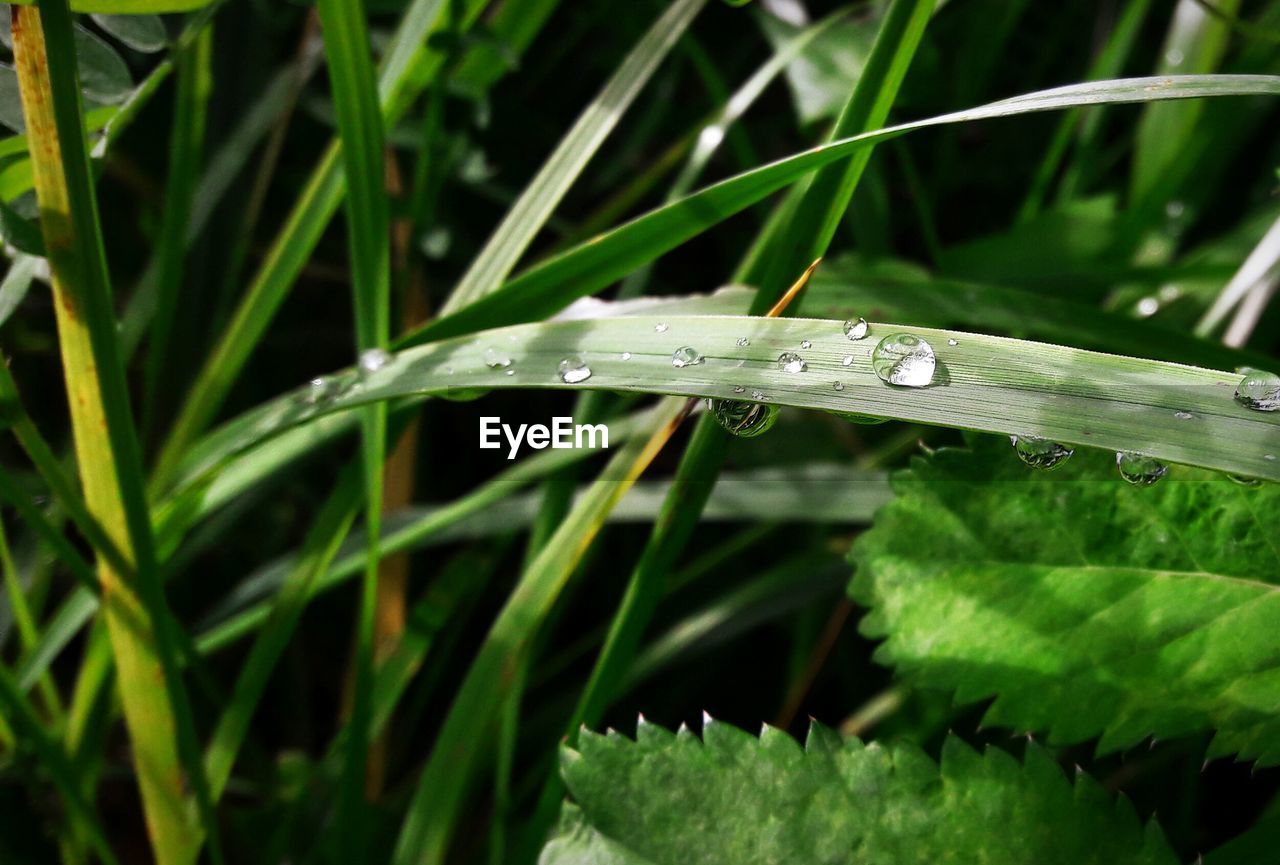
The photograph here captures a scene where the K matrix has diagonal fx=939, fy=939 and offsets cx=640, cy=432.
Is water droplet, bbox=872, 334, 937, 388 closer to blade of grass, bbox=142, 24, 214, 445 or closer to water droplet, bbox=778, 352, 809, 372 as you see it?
water droplet, bbox=778, 352, 809, 372

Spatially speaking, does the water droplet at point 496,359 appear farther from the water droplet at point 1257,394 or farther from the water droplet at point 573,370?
the water droplet at point 1257,394

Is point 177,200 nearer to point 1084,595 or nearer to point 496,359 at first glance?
point 496,359

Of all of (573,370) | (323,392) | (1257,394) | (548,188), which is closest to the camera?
(1257,394)

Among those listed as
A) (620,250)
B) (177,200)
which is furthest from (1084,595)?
(177,200)

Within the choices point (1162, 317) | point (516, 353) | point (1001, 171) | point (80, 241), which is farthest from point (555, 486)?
point (1001, 171)

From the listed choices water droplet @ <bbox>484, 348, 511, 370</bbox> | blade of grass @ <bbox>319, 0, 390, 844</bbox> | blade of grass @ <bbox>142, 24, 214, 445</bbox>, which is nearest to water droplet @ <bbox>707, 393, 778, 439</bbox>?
water droplet @ <bbox>484, 348, 511, 370</bbox>

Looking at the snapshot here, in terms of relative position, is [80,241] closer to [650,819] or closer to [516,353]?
[516,353]
